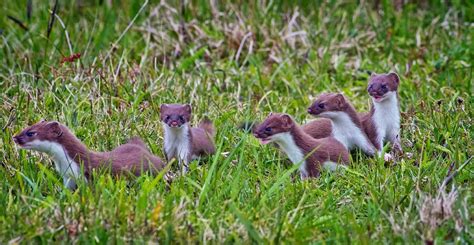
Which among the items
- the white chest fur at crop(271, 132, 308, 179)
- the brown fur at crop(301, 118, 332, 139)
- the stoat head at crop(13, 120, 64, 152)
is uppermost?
the stoat head at crop(13, 120, 64, 152)

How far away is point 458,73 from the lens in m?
8.16

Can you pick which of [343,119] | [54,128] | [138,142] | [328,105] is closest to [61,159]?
[54,128]

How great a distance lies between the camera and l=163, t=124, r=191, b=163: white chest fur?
243 inches

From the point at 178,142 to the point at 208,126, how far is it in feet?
1.64

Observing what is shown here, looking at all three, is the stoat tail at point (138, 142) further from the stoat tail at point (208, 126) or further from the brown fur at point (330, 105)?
the brown fur at point (330, 105)

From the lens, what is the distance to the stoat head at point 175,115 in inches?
240

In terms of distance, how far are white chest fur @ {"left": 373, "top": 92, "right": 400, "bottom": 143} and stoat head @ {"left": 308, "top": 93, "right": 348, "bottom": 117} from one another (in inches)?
10.8

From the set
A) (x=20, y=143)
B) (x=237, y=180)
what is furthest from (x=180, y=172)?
(x=20, y=143)

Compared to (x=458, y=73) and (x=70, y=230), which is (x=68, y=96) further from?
(x=458, y=73)

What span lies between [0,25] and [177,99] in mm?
2625

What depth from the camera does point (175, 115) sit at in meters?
6.12

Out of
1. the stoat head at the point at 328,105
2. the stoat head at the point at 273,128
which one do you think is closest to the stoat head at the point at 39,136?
the stoat head at the point at 273,128

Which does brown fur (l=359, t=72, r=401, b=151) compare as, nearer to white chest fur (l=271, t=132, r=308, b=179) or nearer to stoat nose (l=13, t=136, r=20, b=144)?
white chest fur (l=271, t=132, r=308, b=179)

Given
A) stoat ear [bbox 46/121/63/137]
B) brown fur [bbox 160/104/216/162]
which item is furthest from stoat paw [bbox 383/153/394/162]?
stoat ear [bbox 46/121/63/137]
